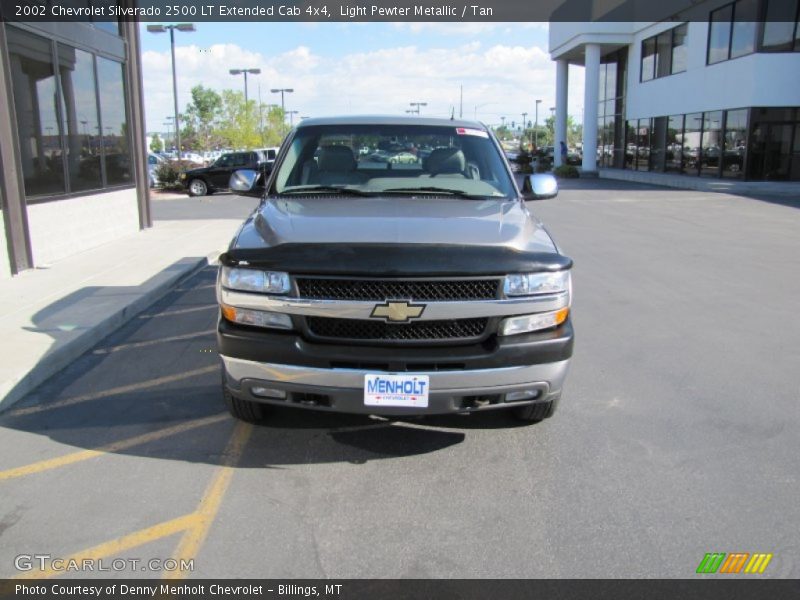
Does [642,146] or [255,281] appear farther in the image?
[642,146]

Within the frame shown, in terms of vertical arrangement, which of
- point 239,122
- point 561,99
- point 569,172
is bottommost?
point 569,172

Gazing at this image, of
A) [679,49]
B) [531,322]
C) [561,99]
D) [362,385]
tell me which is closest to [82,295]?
[362,385]

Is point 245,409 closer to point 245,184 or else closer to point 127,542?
point 127,542

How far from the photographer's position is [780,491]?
360cm

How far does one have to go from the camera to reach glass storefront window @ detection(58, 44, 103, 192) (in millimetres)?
10695

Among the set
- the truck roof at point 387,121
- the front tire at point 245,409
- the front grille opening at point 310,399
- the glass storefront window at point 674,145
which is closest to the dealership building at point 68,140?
the truck roof at point 387,121

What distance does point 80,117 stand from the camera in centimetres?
1124

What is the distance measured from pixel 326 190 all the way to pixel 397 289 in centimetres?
160

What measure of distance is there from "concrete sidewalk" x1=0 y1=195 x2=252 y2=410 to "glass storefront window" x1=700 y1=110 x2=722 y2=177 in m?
23.2

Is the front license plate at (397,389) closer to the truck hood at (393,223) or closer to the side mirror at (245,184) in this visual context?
the truck hood at (393,223)

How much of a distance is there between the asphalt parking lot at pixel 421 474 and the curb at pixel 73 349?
10 centimetres

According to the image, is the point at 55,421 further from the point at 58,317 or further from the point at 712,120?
the point at 712,120
